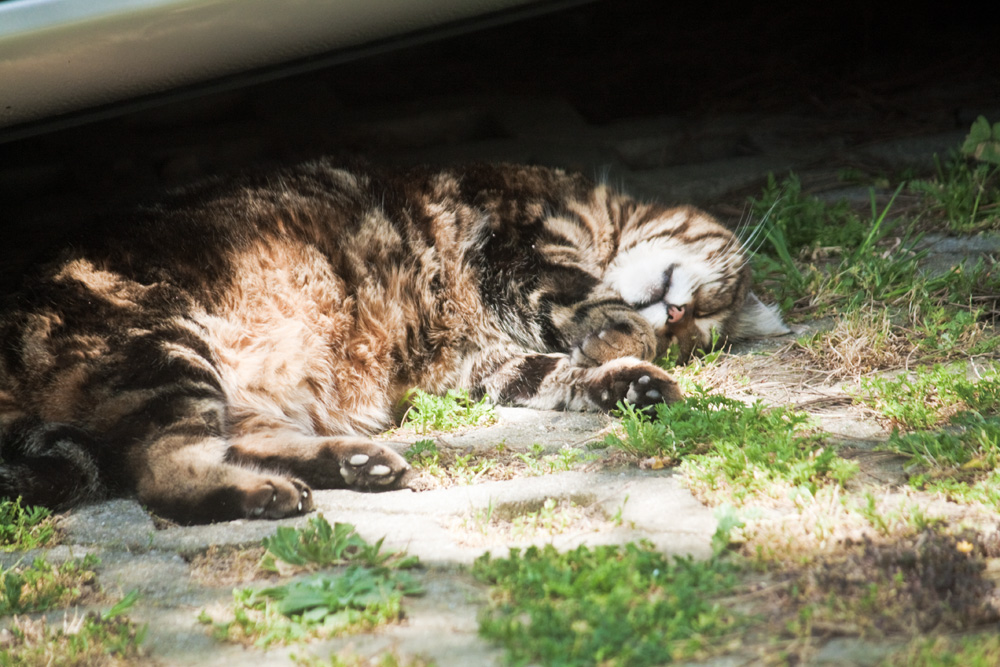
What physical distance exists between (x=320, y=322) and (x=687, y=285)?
1.55 m

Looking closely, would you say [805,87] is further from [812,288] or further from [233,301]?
[233,301]

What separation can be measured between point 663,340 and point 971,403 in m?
1.23

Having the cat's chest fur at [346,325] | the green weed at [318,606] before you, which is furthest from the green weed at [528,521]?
the cat's chest fur at [346,325]

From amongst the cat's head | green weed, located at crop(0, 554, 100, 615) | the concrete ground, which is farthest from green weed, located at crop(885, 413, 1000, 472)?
green weed, located at crop(0, 554, 100, 615)

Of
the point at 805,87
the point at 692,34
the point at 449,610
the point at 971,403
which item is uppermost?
the point at 692,34

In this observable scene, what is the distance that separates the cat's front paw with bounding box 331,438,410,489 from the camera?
8.25 ft

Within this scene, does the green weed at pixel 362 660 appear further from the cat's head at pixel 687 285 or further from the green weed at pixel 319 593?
the cat's head at pixel 687 285

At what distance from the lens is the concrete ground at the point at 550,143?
6.81ft

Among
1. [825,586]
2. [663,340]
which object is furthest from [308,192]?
[825,586]

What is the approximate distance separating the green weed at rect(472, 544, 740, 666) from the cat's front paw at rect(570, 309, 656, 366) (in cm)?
144

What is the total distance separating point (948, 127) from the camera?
5.46 metres

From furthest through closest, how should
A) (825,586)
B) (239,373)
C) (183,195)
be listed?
1. (183,195)
2. (239,373)
3. (825,586)

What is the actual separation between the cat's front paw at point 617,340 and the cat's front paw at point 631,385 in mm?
124

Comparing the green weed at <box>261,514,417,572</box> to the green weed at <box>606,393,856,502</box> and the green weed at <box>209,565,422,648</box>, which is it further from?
the green weed at <box>606,393,856,502</box>
